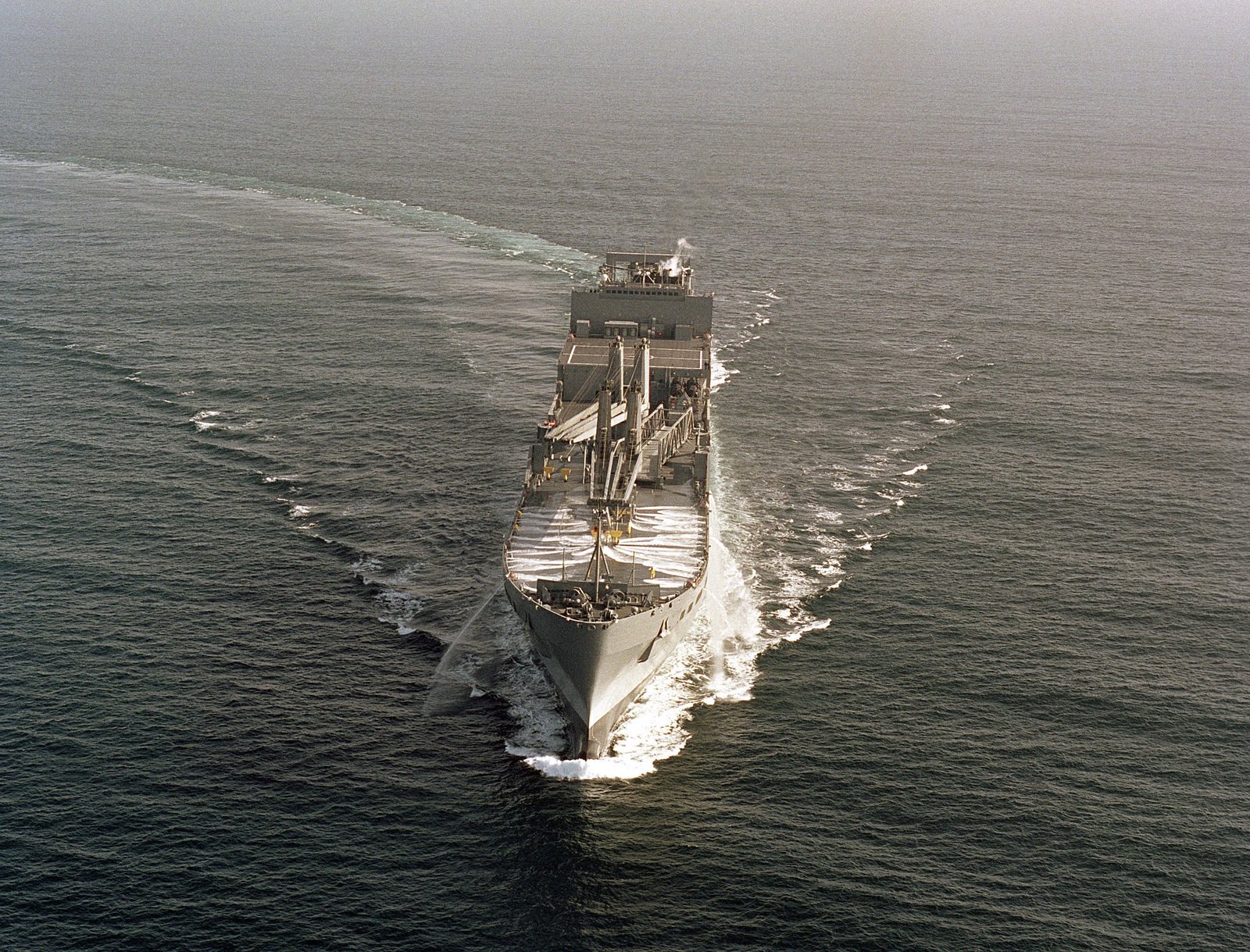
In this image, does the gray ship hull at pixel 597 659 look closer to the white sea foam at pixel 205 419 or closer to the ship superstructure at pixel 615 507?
the ship superstructure at pixel 615 507

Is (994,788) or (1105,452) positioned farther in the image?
(1105,452)

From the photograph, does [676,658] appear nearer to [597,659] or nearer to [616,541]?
[616,541]

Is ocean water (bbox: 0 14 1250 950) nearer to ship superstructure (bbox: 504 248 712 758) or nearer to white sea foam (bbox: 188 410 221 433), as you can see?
white sea foam (bbox: 188 410 221 433)

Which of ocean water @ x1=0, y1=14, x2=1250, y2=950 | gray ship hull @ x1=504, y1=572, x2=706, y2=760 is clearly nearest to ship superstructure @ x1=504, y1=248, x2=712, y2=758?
gray ship hull @ x1=504, y1=572, x2=706, y2=760

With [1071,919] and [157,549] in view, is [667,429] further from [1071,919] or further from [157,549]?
[1071,919]

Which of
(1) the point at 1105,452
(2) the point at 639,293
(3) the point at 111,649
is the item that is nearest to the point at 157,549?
(3) the point at 111,649

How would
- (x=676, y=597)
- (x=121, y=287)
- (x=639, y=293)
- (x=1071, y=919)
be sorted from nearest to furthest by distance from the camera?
(x=1071, y=919) < (x=676, y=597) < (x=639, y=293) < (x=121, y=287)
